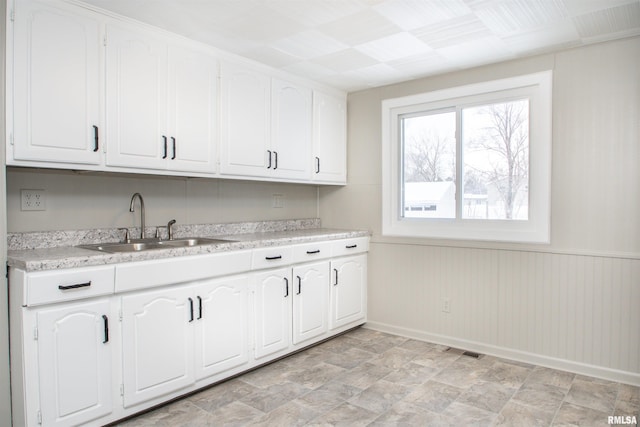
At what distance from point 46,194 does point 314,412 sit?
1953 mm

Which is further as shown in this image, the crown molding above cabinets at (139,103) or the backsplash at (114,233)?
the backsplash at (114,233)

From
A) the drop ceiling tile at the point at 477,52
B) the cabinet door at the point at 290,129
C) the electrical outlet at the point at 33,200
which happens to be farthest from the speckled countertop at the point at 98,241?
the drop ceiling tile at the point at 477,52

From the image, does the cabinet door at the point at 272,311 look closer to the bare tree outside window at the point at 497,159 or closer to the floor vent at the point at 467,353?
the floor vent at the point at 467,353

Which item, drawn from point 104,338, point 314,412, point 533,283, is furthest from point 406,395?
point 104,338

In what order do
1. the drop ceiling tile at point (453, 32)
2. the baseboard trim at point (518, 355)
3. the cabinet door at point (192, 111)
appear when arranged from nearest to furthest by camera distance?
the drop ceiling tile at point (453, 32)
the cabinet door at point (192, 111)
the baseboard trim at point (518, 355)

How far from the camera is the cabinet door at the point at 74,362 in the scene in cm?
189

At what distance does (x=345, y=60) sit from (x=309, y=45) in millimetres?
391

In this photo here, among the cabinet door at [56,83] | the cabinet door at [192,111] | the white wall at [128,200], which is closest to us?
the cabinet door at [56,83]

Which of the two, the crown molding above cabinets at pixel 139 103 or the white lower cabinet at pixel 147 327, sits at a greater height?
the crown molding above cabinets at pixel 139 103

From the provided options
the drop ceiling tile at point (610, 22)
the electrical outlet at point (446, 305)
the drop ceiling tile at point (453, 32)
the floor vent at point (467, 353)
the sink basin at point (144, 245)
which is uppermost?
the drop ceiling tile at point (453, 32)

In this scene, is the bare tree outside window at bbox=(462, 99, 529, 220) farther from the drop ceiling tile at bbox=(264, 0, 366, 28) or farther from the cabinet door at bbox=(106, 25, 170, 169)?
the cabinet door at bbox=(106, 25, 170, 169)

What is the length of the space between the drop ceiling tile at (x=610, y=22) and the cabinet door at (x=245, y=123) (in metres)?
2.08

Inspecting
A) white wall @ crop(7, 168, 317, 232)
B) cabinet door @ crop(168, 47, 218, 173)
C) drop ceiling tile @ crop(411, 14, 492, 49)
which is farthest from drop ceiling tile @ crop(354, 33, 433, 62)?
white wall @ crop(7, 168, 317, 232)

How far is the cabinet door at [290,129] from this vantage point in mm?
3318
